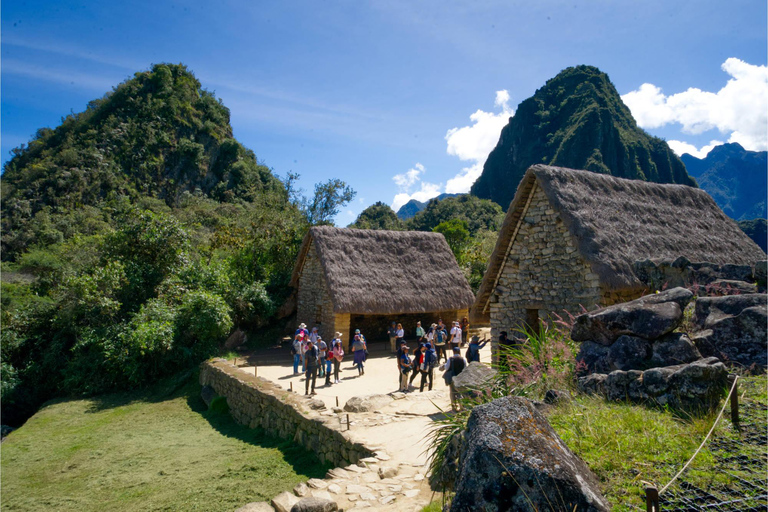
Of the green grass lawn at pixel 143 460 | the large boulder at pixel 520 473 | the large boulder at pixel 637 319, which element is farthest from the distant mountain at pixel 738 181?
the large boulder at pixel 520 473

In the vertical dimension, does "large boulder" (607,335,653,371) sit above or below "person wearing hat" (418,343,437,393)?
above

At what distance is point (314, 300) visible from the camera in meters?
18.2

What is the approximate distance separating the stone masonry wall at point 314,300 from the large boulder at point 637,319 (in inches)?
453

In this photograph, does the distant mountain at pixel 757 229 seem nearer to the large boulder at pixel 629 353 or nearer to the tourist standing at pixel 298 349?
the tourist standing at pixel 298 349

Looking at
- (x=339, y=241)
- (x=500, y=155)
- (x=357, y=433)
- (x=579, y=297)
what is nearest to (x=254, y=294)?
(x=339, y=241)

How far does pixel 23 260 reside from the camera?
23000 mm

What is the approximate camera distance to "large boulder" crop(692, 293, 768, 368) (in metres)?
5.00

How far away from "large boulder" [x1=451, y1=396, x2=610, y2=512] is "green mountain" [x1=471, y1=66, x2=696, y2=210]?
221 ft

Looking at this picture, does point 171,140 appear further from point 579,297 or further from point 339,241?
point 579,297

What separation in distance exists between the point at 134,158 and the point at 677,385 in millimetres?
50932

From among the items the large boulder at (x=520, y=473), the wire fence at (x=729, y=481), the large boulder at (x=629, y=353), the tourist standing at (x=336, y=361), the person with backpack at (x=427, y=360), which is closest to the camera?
the large boulder at (x=520, y=473)

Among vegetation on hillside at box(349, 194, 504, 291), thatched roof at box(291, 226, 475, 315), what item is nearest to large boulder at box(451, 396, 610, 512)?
thatched roof at box(291, 226, 475, 315)

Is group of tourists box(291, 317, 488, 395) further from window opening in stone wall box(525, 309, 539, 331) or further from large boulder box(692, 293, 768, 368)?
large boulder box(692, 293, 768, 368)

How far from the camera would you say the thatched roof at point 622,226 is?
8883 mm
